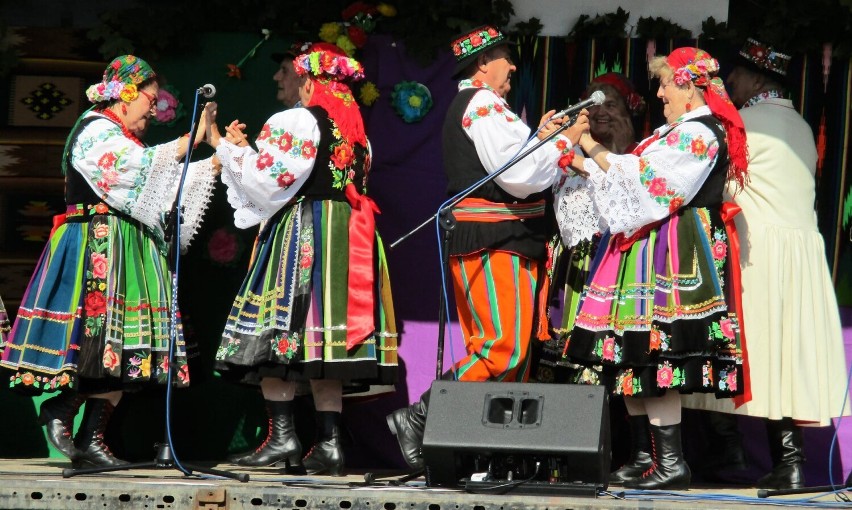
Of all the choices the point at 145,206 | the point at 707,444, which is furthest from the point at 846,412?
the point at 145,206

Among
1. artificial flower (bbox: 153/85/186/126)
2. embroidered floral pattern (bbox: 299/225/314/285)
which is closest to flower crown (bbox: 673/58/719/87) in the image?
embroidered floral pattern (bbox: 299/225/314/285)

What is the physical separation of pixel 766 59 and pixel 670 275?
3.85 feet

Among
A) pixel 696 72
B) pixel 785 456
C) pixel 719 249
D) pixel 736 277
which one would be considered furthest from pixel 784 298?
pixel 696 72

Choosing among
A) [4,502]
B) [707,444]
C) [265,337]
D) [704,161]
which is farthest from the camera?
[707,444]

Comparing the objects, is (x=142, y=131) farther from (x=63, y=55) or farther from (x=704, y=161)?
(x=704, y=161)

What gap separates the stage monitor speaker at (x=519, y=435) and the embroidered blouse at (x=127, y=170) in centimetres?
161

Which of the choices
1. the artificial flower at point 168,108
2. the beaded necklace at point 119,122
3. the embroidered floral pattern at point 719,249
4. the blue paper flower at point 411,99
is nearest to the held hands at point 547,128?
the embroidered floral pattern at point 719,249

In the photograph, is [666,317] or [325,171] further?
[325,171]

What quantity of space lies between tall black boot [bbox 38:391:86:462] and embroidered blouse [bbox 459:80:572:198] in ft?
6.27

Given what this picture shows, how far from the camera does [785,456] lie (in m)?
5.71

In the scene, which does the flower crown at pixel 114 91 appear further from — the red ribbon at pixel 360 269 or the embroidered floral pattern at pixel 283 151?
the red ribbon at pixel 360 269

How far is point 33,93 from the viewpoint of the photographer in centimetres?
654

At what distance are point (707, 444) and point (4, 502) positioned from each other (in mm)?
2957

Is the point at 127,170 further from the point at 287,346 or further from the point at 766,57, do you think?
the point at 766,57
